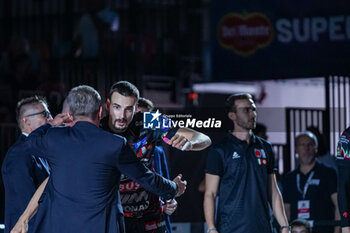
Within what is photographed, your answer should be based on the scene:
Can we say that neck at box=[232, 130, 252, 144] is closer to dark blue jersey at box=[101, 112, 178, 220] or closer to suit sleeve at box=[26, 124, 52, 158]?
dark blue jersey at box=[101, 112, 178, 220]

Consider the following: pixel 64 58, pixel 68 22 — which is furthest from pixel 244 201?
pixel 68 22

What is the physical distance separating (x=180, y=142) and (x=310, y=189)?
3.00 metres

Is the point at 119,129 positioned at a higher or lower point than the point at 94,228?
higher

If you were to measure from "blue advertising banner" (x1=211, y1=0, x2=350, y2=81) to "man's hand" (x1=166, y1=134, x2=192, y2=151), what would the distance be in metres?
4.80

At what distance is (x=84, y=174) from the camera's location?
583cm

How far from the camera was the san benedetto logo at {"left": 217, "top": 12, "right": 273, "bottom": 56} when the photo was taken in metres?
12.5

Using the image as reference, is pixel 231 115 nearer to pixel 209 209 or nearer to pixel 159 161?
pixel 159 161

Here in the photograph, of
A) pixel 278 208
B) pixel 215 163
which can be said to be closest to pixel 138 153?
pixel 215 163

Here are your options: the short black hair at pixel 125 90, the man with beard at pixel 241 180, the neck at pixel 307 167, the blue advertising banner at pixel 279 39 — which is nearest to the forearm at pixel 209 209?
the man with beard at pixel 241 180

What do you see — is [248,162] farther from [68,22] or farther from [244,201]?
[68,22]

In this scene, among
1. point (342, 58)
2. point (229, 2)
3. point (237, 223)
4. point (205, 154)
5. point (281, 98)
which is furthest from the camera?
point (281, 98)

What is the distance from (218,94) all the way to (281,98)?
1286 mm

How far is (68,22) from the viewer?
54.0 ft

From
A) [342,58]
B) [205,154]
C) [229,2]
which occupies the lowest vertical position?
[205,154]
